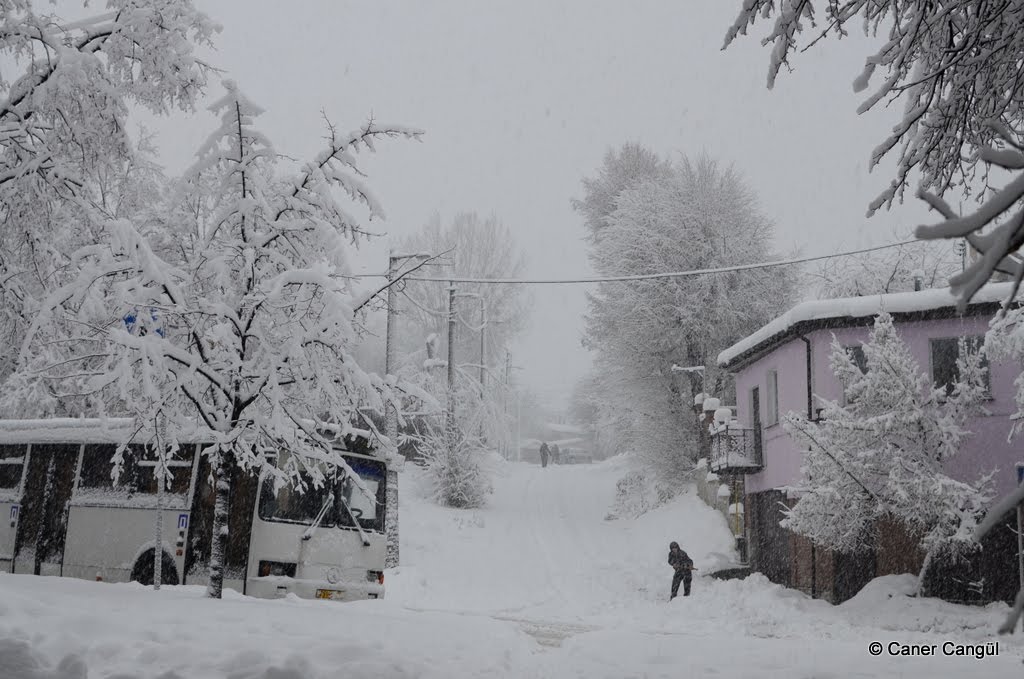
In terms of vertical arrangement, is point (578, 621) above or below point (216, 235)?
below

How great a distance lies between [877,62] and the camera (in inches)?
241

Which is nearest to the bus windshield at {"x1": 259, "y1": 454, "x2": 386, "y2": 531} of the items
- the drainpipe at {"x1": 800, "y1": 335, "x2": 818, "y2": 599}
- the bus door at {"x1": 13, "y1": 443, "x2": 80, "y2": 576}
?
the bus door at {"x1": 13, "y1": 443, "x2": 80, "y2": 576}

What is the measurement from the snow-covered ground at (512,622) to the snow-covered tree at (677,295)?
15.0 ft

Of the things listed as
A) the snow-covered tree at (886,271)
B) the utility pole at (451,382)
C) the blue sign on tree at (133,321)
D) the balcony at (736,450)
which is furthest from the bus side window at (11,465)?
the snow-covered tree at (886,271)

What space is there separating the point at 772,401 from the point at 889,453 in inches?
309

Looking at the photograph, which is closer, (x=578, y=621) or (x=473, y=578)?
(x=578, y=621)

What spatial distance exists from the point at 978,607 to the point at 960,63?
548 inches

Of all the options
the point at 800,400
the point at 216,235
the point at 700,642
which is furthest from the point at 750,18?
the point at 800,400

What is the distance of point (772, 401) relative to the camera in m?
23.7

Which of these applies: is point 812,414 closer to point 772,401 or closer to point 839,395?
point 839,395

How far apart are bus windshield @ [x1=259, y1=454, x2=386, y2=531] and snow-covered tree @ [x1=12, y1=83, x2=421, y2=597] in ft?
10.1

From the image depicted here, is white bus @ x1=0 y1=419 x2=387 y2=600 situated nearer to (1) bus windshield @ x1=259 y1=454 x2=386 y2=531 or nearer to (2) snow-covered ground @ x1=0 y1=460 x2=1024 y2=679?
(1) bus windshield @ x1=259 y1=454 x2=386 y2=531

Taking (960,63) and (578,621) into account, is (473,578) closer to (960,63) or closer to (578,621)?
(578,621)

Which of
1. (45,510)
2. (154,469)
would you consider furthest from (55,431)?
(154,469)
